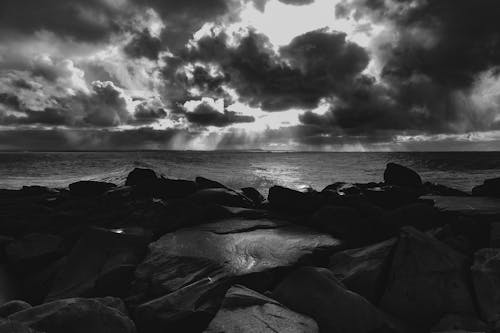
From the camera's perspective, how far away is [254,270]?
442 cm

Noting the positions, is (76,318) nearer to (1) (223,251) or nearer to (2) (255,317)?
(2) (255,317)

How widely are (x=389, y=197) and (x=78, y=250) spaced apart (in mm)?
7341

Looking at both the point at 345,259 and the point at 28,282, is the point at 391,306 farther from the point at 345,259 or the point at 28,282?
the point at 28,282

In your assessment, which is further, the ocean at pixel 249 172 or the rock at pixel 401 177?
the ocean at pixel 249 172

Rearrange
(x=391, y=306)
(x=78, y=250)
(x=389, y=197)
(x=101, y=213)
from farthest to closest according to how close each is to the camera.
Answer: (x=389, y=197), (x=101, y=213), (x=78, y=250), (x=391, y=306)

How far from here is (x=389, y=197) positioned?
29.6 ft

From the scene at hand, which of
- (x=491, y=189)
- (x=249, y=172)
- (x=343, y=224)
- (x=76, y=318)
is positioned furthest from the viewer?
(x=249, y=172)

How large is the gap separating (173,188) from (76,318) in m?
6.55

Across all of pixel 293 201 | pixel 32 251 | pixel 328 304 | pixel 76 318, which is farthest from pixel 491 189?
pixel 32 251

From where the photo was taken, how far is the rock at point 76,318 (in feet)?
10.1

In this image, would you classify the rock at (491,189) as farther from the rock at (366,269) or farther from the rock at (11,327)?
the rock at (11,327)

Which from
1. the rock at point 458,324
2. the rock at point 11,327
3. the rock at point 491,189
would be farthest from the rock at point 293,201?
the rock at point 11,327

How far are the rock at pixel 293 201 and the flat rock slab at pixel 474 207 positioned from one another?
2.68m

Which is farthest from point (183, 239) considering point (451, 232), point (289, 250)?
point (451, 232)
